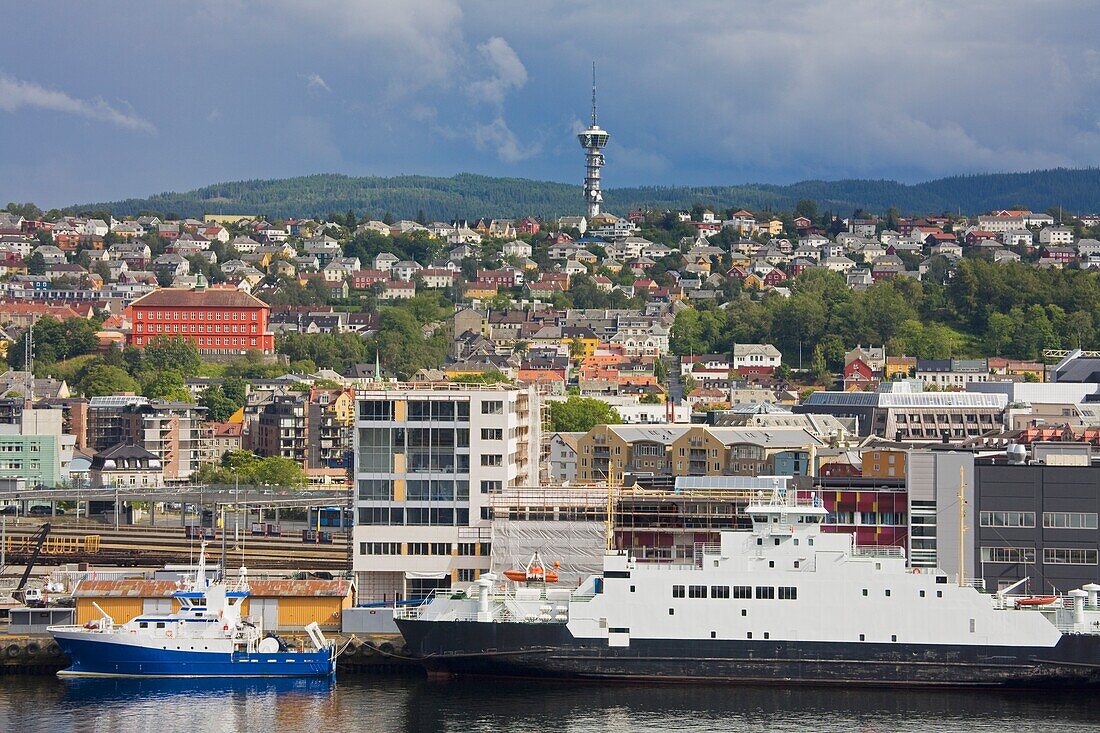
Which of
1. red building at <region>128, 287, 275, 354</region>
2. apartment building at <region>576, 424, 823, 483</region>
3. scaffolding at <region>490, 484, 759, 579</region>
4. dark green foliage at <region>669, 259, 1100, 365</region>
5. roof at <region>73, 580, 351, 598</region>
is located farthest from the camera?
red building at <region>128, 287, 275, 354</region>

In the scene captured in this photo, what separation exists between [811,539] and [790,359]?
92.4 m

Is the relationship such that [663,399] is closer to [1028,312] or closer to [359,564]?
Result: [1028,312]

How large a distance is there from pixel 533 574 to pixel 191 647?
26.2 ft

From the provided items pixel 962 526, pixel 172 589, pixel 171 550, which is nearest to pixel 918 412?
pixel 171 550

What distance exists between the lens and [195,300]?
14112 centimetres

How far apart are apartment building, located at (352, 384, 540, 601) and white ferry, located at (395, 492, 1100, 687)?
504 centimetres

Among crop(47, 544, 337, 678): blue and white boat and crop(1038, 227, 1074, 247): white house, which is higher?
crop(1038, 227, 1074, 247): white house

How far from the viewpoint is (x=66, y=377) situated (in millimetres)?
124438

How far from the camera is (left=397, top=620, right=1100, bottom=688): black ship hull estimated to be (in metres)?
44.5

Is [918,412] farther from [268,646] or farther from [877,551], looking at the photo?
[268,646]

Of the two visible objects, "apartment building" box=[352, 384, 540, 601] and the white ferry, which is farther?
"apartment building" box=[352, 384, 540, 601]

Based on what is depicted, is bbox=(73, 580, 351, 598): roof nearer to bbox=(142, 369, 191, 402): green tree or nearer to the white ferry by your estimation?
the white ferry

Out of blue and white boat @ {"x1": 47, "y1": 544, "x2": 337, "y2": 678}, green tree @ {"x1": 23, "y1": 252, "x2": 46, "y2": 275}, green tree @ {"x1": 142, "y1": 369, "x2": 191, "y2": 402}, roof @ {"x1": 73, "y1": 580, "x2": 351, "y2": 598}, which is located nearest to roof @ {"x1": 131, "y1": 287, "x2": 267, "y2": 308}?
green tree @ {"x1": 142, "y1": 369, "x2": 191, "y2": 402}

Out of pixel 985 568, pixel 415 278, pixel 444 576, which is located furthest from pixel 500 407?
pixel 415 278
